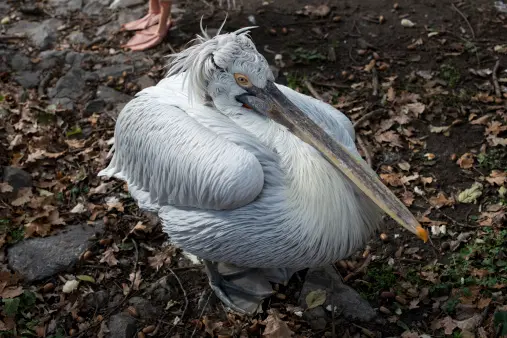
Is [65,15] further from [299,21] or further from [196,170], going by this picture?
[196,170]

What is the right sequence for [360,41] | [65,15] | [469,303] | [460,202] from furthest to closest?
[65,15]
[360,41]
[460,202]
[469,303]

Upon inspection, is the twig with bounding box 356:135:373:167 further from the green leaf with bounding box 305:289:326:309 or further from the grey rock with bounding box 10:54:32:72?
the grey rock with bounding box 10:54:32:72

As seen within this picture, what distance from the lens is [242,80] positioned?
2.93 m

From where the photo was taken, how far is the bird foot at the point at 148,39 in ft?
17.2

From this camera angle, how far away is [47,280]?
11.9 feet

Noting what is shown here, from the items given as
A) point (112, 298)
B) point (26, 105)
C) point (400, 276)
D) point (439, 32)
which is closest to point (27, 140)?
point (26, 105)

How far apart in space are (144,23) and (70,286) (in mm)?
2725

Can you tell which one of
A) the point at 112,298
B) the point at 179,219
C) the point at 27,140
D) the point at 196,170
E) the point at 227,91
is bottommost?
the point at 112,298

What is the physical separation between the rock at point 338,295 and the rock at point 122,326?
0.96 m

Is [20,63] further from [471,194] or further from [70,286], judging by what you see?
[471,194]

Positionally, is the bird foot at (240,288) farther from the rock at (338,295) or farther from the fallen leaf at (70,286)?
the fallen leaf at (70,286)

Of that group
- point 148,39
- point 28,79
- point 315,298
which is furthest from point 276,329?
point 28,79

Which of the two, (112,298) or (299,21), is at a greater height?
(299,21)

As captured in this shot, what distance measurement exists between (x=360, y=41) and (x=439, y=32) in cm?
70
